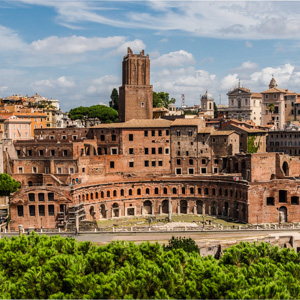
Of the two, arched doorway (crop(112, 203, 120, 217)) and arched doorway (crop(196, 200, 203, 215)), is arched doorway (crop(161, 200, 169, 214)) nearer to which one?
arched doorway (crop(196, 200, 203, 215))

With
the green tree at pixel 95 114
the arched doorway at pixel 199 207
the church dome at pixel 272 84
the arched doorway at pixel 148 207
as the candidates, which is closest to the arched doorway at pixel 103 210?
the arched doorway at pixel 148 207

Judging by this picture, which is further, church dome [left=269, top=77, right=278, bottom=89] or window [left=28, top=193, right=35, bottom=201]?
church dome [left=269, top=77, right=278, bottom=89]

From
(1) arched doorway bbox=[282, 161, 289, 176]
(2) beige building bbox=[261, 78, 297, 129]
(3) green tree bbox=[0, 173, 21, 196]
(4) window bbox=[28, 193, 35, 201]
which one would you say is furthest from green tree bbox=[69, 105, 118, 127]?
(4) window bbox=[28, 193, 35, 201]

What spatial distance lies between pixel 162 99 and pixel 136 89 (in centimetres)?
4873

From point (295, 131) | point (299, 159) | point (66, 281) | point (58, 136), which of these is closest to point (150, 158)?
point (58, 136)

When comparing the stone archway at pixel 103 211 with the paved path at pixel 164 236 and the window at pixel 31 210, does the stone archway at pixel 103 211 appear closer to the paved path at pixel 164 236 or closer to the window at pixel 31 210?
the window at pixel 31 210

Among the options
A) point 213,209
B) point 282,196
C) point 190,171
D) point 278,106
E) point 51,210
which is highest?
point 278,106

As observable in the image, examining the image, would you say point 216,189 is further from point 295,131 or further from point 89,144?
point 295,131

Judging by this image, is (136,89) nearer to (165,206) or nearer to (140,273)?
(165,206)

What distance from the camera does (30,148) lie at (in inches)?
3337

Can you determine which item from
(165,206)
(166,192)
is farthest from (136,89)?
(165,206)

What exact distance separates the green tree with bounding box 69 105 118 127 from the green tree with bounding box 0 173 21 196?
42317 millimetres

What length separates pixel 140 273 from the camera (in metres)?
40.2

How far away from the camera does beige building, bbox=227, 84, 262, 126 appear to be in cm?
12512
